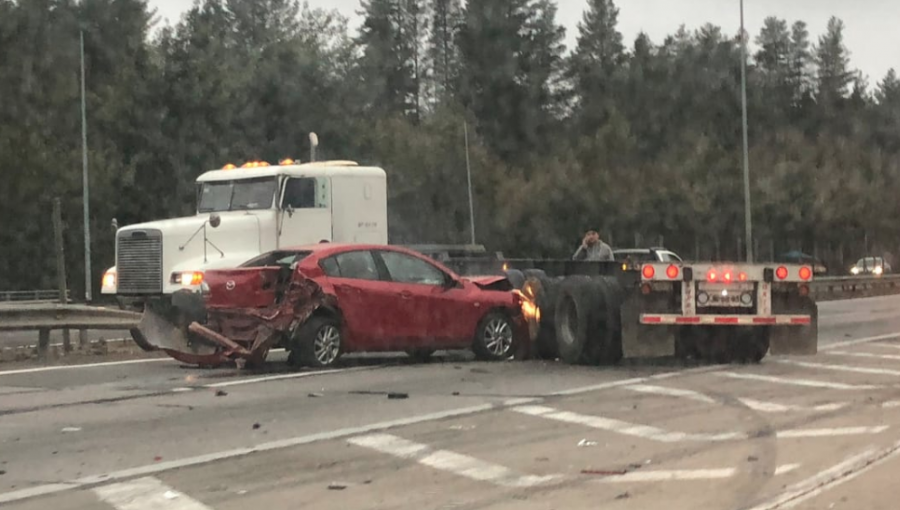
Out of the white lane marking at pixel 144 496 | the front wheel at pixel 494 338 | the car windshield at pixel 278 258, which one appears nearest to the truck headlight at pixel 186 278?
the car windshield at pixel 278 258

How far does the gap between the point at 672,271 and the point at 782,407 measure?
374cm

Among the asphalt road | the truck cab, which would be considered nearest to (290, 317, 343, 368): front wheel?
the asphalt road

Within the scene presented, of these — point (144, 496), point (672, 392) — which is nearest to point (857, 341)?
point (672, 392)

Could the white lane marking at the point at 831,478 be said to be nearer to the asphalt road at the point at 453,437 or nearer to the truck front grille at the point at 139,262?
the asphalt road at the point at 453,437

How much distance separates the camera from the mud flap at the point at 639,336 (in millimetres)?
16188

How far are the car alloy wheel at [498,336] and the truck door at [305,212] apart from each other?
4.52 metres

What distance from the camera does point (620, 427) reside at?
11.3 meters

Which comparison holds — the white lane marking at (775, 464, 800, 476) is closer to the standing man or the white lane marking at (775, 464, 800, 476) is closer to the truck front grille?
the standing man

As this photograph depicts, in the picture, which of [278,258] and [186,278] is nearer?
[278,258]

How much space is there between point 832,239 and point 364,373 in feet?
124

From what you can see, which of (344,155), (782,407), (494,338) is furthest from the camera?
(344,155)

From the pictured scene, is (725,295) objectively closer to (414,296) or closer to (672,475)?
(414,296)

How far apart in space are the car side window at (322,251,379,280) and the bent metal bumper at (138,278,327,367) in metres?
0.65

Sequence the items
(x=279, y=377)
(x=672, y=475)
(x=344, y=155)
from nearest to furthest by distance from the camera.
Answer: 1. (x=672, y=475)
2. (x=279, y=377)
3. (x=344, y=155)
